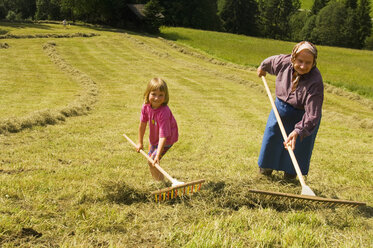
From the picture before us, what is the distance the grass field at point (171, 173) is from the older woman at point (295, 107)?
326 millimetres

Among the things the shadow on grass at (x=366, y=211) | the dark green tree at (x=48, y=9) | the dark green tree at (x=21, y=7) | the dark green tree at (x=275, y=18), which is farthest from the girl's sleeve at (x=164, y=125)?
the dark green tree at (x=275, y=18)

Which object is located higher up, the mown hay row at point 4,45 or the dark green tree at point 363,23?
the dark green tree at point 363,23

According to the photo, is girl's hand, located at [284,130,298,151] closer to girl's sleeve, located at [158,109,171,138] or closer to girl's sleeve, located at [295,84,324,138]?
girl's sleeve, located at [295,84,324,138]

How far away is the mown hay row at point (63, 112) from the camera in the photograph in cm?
653

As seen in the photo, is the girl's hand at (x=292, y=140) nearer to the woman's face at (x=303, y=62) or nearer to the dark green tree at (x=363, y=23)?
the woman's face at (x=303, y=62)

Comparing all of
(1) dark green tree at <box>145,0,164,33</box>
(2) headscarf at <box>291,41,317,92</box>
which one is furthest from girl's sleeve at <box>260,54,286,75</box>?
(1) dark green tree at <box>145,0,164,33</box>

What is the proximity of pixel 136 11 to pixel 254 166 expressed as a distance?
139ft

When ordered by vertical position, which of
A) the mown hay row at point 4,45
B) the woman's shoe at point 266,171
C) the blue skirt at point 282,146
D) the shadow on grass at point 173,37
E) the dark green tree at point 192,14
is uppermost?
the dark green tree at point 192,14

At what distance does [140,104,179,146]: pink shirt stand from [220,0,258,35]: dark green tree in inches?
2436

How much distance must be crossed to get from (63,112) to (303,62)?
21.3 feet

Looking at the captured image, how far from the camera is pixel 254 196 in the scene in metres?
3.55

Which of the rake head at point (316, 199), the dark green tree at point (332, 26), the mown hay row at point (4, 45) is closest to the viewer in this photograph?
the rake head at point (316, 199)

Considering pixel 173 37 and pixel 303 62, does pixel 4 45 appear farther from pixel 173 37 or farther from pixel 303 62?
pixel 303 62

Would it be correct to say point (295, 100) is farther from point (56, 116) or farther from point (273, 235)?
point (56, 116)
